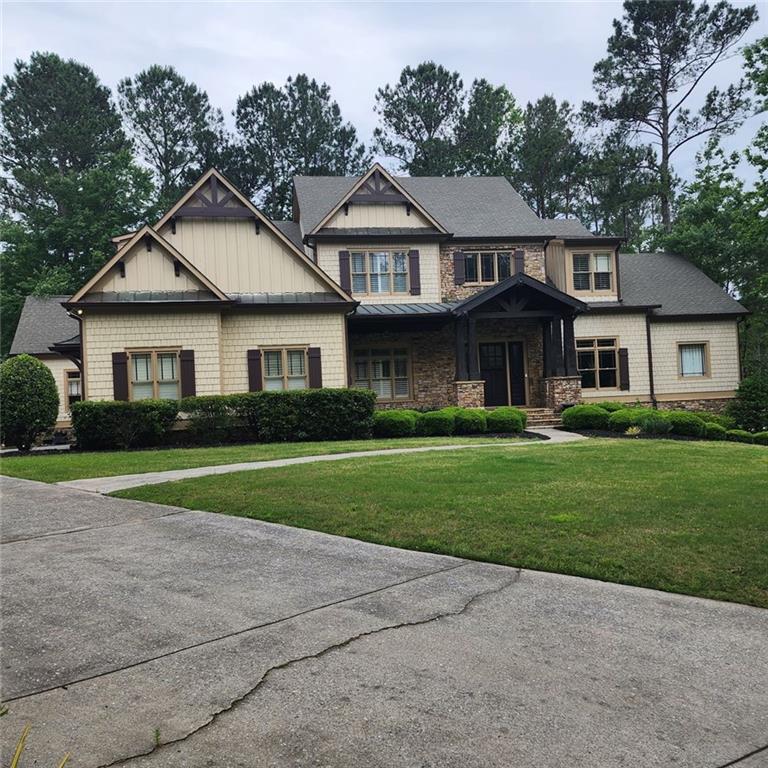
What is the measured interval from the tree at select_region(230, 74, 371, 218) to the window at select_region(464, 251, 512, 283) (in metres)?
25.1

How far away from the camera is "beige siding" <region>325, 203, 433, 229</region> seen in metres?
24.0

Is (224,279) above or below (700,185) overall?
below

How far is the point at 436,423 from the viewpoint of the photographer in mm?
19219

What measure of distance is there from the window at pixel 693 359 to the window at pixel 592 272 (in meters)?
3.81

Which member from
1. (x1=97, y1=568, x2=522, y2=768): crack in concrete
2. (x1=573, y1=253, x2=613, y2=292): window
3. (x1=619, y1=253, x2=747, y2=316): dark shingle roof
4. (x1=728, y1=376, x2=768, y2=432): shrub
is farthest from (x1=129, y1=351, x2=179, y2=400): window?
(x1=728, y1=376, x2=768, y2=432): shrub

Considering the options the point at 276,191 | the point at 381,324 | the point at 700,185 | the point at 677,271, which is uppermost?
the point at 276,191

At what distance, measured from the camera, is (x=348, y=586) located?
197 inches

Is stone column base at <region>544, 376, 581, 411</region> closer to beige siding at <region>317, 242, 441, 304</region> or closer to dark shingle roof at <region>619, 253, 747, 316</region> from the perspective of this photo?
beige siding at <region>317, 242, 441, 304</region>

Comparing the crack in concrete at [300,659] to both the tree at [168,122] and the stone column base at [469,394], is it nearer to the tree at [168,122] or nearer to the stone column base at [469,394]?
the stone column base at [469,394]

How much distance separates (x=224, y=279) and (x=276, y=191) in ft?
93.1

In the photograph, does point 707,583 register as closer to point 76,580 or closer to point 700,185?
point 76,580

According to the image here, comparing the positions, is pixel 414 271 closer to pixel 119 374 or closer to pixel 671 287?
pixel 119 374

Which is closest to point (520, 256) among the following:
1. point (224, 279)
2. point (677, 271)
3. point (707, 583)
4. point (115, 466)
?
point (677, 271)

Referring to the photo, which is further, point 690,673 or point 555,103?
point 555,103
